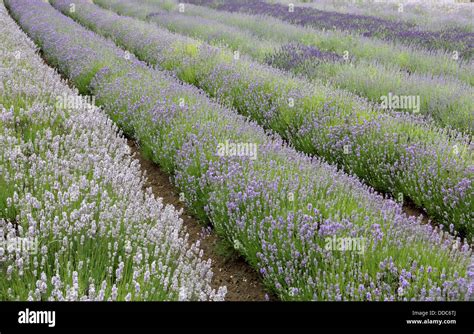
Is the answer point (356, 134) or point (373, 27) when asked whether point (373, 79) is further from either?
point (373, 27)

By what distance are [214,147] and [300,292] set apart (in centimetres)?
194

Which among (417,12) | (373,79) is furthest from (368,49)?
(417,12)

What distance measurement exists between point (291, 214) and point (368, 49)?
297 inches

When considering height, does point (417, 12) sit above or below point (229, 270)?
above

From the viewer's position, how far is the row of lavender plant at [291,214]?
2.58m

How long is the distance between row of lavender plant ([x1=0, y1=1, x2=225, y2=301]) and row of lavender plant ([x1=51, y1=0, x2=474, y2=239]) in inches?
88.5

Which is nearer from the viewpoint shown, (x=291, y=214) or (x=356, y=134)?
(x=291, y=214)

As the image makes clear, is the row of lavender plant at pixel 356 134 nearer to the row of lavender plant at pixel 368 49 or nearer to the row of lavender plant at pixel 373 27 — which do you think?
the row of lavender plant at pixel 368 49

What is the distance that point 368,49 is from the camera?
977 cm

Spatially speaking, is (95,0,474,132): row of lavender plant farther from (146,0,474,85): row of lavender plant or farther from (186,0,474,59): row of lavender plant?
(186,0,474,59): row of lavender plant

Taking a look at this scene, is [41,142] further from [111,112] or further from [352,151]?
→ [352,151]

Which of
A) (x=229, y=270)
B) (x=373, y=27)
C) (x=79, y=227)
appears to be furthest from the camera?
(x=373, y=27)

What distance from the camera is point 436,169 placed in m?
4.30
